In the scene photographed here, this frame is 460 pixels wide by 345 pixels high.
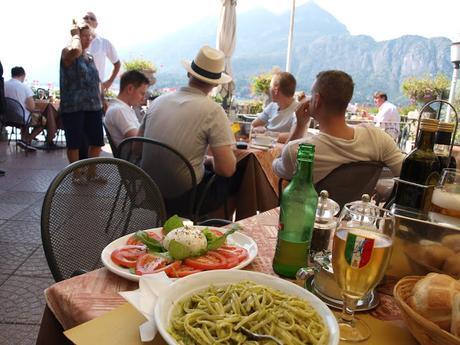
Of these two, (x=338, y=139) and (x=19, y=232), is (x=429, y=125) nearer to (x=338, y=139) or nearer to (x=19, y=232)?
(x=338, y=139)

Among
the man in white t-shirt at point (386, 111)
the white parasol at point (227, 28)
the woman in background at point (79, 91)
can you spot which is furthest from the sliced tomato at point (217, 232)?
the man in white t-shirt at point (386, 111)

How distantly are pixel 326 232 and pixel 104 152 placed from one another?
6.37 meters

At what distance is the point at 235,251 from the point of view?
0.94m

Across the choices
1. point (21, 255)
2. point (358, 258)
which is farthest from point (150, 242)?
point (21, 255)

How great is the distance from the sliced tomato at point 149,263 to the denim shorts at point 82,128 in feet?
12.3

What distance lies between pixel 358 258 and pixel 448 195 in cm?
30

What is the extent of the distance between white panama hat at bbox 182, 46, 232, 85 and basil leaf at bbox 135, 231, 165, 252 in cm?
173

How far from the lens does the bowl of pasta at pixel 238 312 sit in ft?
1.85

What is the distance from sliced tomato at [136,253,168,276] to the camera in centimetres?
79

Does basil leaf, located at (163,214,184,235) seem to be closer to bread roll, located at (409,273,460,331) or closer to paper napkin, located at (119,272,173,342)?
paper napkin, located at (119,272,173,342)

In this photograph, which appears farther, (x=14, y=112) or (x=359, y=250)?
(x=14, y=112)

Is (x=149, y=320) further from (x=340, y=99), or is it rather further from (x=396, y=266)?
(x=340, y=99)

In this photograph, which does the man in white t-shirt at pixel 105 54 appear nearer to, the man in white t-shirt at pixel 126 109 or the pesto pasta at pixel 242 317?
the man in white t-shirt at pixel 126 109

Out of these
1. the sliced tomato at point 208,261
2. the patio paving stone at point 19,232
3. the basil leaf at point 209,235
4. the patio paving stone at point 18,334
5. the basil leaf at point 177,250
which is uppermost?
the basil leaf at point 177,250
